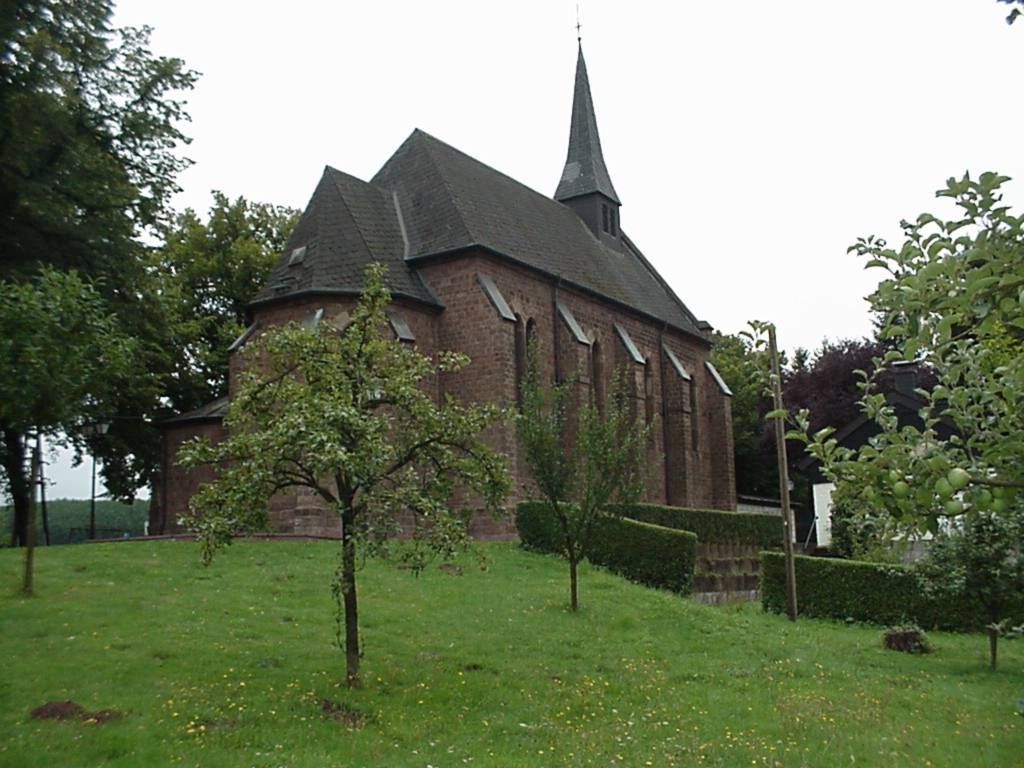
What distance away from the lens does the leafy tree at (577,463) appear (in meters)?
17.5

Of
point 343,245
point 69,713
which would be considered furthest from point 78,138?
point 69,713

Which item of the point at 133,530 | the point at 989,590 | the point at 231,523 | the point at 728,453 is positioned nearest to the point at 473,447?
the point at 231,523

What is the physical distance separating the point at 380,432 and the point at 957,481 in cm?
868

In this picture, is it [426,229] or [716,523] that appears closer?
[716,523]

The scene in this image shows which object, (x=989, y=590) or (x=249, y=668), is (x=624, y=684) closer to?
(x=249, y=668)

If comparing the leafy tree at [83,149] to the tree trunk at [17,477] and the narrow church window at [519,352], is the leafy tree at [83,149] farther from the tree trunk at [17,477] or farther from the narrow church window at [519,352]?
the narrow church window at [519,352]

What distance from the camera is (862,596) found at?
20625mm

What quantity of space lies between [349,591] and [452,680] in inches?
65.4

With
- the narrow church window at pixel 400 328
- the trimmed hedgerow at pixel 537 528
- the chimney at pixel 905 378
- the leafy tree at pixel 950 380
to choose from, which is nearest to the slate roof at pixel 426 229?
the narrow church window at pixel 400 328

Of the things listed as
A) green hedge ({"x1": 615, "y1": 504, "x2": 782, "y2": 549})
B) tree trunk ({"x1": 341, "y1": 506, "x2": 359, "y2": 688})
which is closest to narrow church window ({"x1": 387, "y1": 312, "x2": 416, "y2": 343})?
green hedge ({"x1": 615, "y1": 504, "x2": 782, "y2": 549})

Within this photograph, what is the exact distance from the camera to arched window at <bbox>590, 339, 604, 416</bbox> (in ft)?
107

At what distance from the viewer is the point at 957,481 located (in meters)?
3.71

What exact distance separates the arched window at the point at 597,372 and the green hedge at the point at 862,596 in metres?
11.7

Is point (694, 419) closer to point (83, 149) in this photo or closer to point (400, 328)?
point (400, 328)
